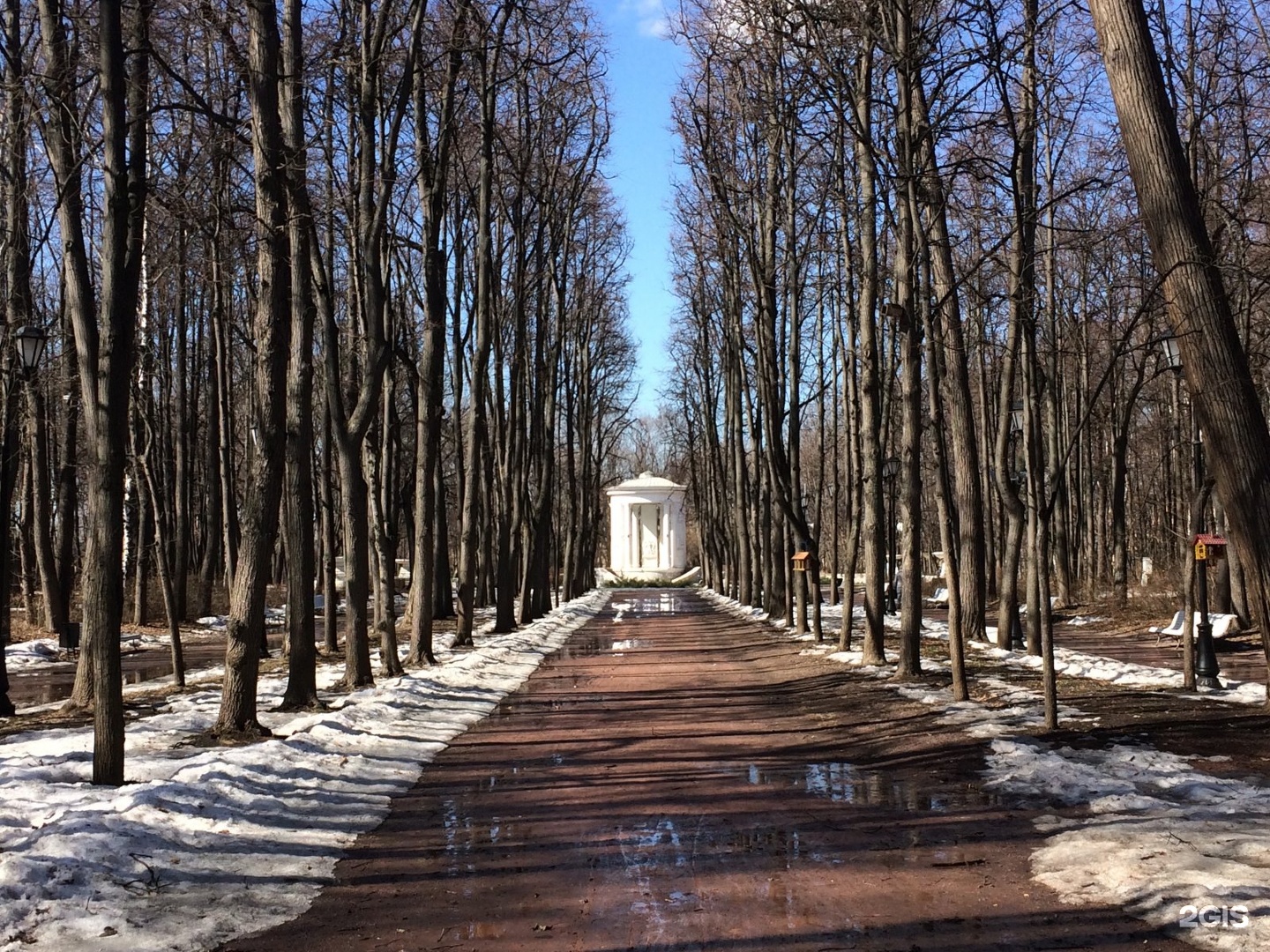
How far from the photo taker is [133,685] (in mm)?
16531

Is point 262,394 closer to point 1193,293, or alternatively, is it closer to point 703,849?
point 703,849

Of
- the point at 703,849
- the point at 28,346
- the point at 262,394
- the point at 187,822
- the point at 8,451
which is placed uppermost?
the point at 28,346

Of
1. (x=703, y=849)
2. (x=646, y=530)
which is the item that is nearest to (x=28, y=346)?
(x=703, y=849)

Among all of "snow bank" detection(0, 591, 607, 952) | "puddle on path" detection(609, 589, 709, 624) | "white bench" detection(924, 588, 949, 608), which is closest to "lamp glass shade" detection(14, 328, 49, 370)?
"snow bank" detection(0, 591, 607, 952)

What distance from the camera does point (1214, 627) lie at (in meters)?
20.2

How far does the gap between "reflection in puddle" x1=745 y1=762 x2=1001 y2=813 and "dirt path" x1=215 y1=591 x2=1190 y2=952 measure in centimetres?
3

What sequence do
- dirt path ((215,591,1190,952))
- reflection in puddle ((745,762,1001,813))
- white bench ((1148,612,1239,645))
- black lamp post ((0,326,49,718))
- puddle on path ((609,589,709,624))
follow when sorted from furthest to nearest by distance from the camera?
puddle on path ((609,589,709,624))
white bench ((1148,612,1239,645))
black lamp post ((0,326,49,718))
reflection in puddle ((745,762,1001,813))
dirt path ((215,591,1190,952))

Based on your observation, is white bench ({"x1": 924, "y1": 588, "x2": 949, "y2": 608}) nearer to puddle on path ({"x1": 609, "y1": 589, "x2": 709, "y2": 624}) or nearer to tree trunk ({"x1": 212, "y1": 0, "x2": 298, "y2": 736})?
puddle on path ({"x1": 609, "y1": 589, "x2": 709, "y2": 624})

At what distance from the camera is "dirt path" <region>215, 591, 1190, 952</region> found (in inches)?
205

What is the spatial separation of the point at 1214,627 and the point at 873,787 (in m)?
14.1

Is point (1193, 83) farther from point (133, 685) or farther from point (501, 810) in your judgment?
point (133, 685)

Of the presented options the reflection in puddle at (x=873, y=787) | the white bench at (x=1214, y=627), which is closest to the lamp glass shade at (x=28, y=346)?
the reflection in puddle at (x=873, y=787)

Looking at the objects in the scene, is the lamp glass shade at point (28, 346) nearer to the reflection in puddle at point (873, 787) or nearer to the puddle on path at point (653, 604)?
the reflection in puddle at point (873, 787)

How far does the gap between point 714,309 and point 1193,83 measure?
80.4 feet
